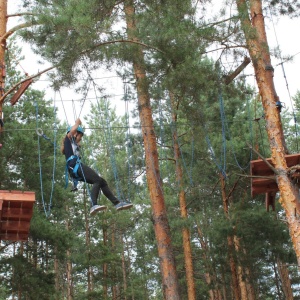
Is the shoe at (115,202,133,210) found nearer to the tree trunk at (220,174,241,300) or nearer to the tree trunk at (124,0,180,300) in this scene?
the tree trunk at (124,0,180,300)

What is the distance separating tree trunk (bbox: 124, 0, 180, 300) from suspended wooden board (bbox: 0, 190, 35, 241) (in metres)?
2.06

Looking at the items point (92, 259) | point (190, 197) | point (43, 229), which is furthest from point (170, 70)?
point (92, 259)

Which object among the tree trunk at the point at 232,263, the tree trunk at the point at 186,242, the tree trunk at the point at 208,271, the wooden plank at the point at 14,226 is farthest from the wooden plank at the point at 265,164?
the tree trunk at the point at 208,271

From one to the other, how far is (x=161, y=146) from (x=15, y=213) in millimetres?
4936

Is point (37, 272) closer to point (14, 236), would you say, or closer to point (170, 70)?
point (14, 236)

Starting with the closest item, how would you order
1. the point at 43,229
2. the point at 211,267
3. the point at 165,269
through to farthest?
the point at 165,269, the point at 43,229, the point at 211,267

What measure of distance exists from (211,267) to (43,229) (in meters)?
4.70

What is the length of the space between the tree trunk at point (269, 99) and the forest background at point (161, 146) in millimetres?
276

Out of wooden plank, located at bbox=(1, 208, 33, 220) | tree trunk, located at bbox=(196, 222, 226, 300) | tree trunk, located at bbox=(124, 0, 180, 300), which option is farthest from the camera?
tree trunk, located at bbox=(196, 222, 226, 300)

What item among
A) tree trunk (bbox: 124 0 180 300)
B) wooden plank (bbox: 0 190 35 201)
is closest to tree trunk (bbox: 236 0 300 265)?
tree trunk (bbox: 124 0 180 300)

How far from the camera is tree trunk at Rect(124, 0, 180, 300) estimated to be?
669 centimetres

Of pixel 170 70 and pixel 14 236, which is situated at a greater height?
pixel 170 70

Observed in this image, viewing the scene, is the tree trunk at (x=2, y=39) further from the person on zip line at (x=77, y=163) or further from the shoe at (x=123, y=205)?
the shoe at (x=123, y=205)

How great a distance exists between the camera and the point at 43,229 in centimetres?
1067
